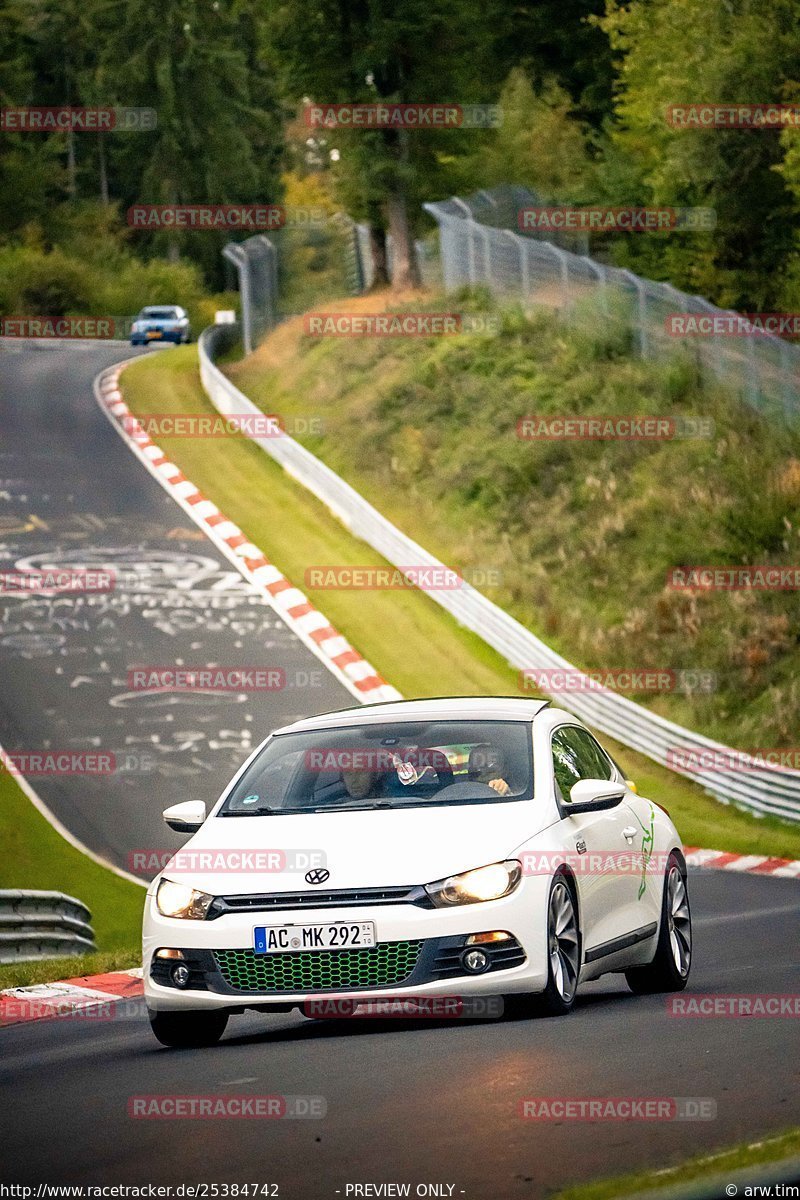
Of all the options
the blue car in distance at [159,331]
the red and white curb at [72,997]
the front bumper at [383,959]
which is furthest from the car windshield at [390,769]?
the blue car in distance at [159,331]

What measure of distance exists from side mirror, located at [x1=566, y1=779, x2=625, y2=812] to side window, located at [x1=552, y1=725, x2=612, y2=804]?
0.27m

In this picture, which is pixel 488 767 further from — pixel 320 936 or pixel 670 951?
pixel 670 951

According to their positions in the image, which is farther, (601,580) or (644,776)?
(601,580)

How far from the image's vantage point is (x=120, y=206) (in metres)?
106

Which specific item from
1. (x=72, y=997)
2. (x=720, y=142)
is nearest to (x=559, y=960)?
(x=72, y=997)

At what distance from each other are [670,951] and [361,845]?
254cm

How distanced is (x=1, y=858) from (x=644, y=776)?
26.8ft

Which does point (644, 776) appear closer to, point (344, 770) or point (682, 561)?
point (682, 561)

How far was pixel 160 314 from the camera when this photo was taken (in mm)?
65438

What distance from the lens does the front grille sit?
884 centimetres

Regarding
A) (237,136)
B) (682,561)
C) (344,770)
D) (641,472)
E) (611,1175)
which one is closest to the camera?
(611,1175)

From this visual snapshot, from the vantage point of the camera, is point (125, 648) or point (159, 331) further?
point (159, 331)

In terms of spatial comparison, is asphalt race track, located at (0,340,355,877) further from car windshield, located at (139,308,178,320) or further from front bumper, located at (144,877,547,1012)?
car windshield, located at (139,308,178,320)

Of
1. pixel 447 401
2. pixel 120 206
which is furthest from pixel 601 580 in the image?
pixel 120 206
